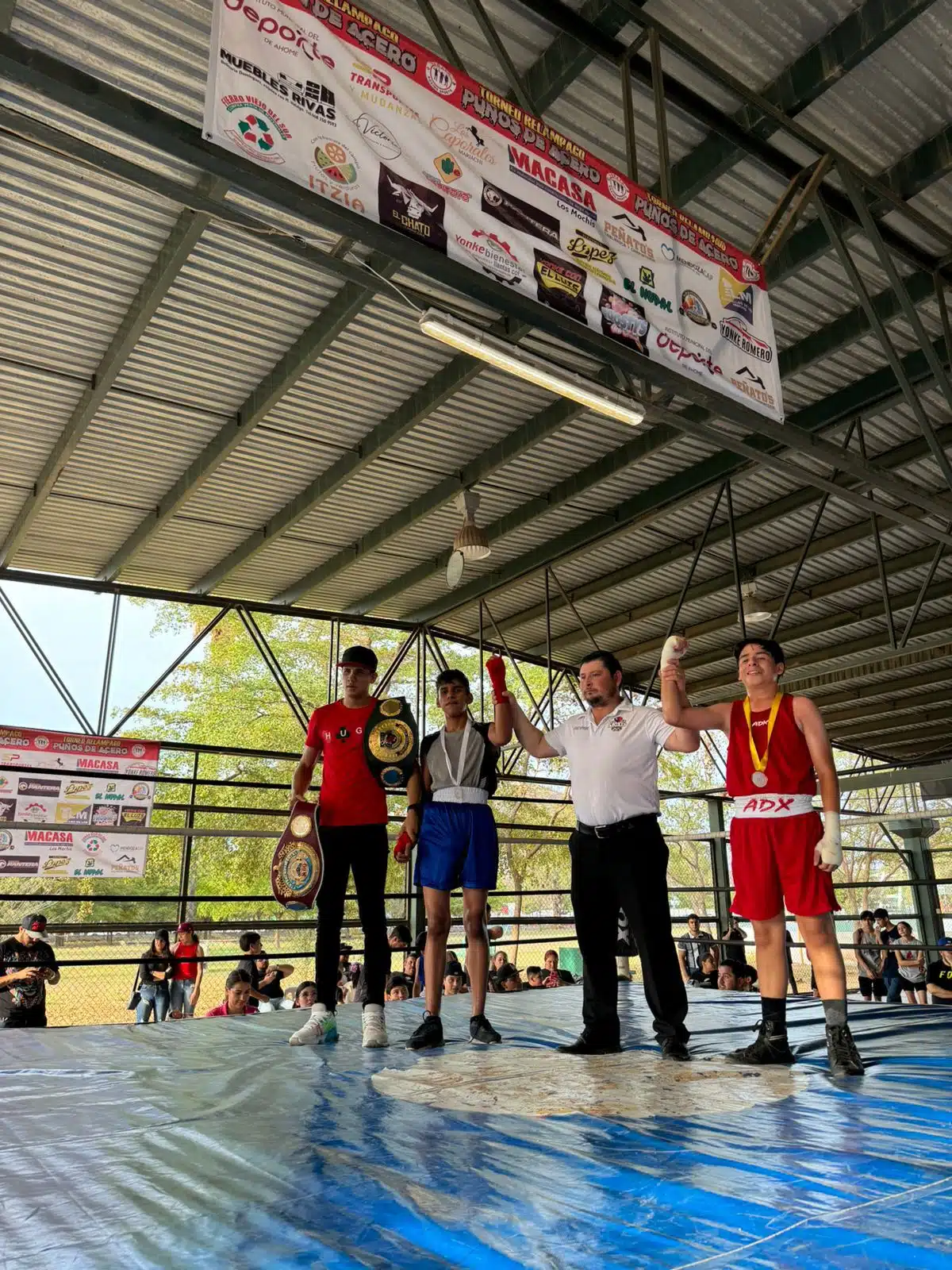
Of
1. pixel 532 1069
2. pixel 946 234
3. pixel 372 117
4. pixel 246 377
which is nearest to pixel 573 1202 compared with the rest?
pixel 532 1069

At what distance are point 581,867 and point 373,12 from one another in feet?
12.3

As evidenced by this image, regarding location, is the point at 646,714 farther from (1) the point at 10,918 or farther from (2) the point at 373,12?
(1) the point at 10,918

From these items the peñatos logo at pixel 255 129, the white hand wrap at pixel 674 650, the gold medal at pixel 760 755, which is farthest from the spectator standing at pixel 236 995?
the peñatos logo at pixel 255 129

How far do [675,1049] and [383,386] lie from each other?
199 inches

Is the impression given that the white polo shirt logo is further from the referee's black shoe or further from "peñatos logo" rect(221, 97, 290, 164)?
"peñatos logo" rect(221, 97, 290, 164)

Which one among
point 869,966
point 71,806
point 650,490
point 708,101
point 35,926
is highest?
point 708,101

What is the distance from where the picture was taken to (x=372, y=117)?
9.83 feet

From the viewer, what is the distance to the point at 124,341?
554 cm

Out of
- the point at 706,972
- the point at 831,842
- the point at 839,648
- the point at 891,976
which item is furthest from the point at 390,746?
the point at 839,648

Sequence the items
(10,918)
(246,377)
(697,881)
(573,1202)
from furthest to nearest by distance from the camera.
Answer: (697,881), (10,918), (246,377), (573,1202)

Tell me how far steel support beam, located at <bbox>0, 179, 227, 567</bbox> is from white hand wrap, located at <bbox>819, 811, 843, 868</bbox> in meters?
3.84

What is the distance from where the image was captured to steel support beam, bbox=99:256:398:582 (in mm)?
5348

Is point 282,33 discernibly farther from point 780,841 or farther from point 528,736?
point 780,841

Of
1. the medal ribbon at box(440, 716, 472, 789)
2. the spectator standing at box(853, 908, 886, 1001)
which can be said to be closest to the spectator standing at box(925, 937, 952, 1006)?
the spectator standing at box(853, 908, 886, 1001)
